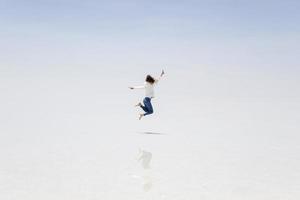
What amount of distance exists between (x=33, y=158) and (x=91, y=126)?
6.06 meters

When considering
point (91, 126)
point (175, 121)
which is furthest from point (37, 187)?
point (175, 121)

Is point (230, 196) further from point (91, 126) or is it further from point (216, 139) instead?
point (91, 126)

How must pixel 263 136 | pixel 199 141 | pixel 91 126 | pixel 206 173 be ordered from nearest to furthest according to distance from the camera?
1. pixel 206 173
2. pixel 199 141
3. pixel 263 136
4. pixel 91 126

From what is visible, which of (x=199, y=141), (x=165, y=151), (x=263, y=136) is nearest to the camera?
(x=165, y=151)

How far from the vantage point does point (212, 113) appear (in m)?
24.0

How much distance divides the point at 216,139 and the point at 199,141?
28.3 inches

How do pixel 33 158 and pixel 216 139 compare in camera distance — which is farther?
pixel 216 139

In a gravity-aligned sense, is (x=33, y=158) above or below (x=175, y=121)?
below

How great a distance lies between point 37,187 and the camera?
9266 mm

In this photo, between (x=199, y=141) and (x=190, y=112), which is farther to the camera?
(x=190, y=112)

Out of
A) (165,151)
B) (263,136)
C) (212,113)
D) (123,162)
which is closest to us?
(123,162)

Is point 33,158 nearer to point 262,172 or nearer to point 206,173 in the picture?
point 206,173

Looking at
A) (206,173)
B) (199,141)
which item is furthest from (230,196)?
(199,141)

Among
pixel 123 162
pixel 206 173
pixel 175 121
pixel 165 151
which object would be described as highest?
pixel 175 121
